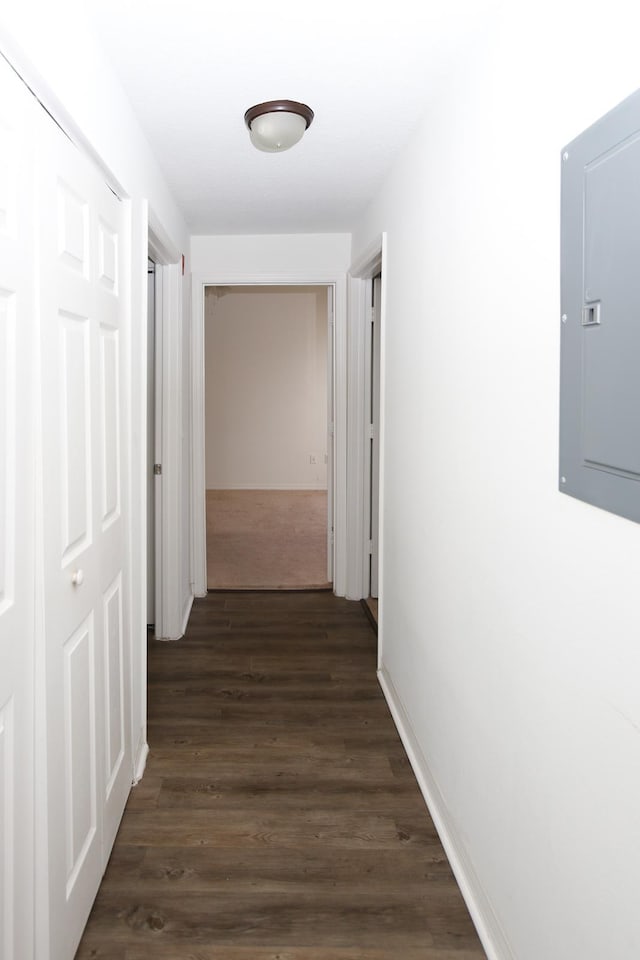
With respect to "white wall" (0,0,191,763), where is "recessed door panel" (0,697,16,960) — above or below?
below

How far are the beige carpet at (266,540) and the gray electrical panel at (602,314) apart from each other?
3.63 m

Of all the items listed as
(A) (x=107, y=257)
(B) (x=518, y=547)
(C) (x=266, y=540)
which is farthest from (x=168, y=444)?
→ (C) (x=266, y=540)

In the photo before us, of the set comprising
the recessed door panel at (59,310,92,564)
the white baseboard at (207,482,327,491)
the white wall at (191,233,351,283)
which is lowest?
the white baseboard at (207,482,327,491)

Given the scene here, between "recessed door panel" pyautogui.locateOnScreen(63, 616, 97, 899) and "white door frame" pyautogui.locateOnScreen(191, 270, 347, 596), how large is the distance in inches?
99.8

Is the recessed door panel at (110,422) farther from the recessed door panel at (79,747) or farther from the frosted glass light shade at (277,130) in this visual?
the frosted glass light shade at (277,130)

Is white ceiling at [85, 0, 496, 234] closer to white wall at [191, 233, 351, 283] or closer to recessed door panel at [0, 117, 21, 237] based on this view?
recessed door panel at [0, 117, 21, 237]

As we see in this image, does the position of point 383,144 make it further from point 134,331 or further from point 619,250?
point 619,250

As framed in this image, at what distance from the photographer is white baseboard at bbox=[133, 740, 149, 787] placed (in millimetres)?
2348

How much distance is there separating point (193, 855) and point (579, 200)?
1977mm

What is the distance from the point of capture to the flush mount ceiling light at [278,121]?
86.5 inches

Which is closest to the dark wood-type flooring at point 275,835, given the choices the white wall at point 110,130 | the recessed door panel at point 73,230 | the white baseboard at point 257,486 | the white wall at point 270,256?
the white wall at point 110,130

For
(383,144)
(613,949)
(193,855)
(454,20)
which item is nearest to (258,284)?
(383,144)

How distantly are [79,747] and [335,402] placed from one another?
9.84 feet

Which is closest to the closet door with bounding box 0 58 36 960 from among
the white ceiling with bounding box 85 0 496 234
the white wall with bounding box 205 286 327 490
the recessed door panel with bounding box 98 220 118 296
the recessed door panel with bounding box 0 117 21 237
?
the recessed door panel with bounding box 0 117 21 237
